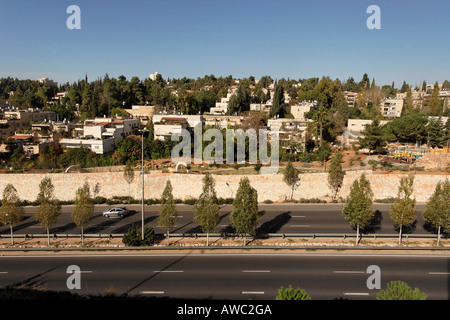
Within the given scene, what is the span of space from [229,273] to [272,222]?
10.2 m

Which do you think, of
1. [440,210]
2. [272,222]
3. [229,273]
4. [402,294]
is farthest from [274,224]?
[402,294]

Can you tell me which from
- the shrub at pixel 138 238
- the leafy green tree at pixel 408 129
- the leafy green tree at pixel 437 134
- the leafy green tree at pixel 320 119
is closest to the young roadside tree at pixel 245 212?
the shrub at pixel 138 238

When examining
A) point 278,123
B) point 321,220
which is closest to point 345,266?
point 321,220

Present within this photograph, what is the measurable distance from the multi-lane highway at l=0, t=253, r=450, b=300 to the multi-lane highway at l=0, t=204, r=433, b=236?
475 centimetres

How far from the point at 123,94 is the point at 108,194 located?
59394 mm

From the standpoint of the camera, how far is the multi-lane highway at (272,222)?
25500 mm

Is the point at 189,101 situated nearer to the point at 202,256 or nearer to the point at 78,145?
the point at 78,145

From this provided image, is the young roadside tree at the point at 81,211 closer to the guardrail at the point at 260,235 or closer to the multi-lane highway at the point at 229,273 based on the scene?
the guardrail at the point at 260,235

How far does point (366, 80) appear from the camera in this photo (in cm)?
12450

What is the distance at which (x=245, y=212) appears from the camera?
21906mm

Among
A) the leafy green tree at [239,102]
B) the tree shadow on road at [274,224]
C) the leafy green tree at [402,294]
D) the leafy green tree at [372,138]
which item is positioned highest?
the leafy green tree at [239,102]

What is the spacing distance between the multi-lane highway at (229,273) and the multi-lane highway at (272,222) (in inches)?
187

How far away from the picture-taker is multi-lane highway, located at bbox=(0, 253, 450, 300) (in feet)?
52.9

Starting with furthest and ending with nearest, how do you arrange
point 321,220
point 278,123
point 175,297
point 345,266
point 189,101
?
point 189,101 → point 278,123 → point 321,220 → point 345,266 → point 175,297
